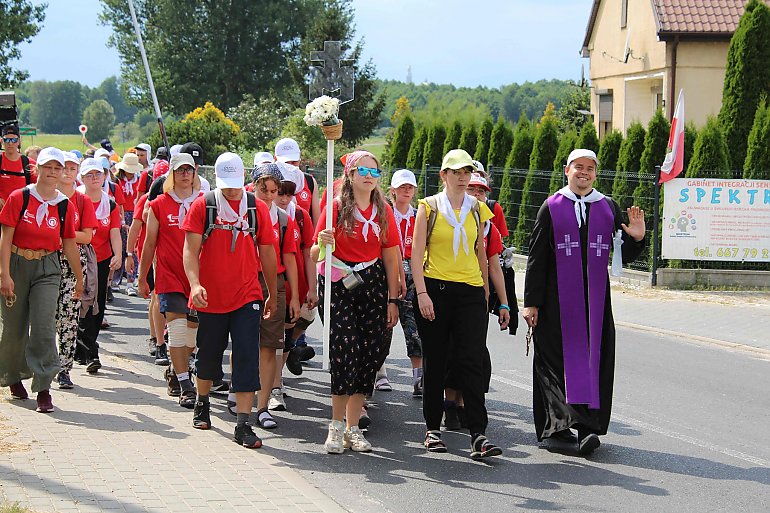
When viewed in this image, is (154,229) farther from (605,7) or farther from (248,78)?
(248,78)

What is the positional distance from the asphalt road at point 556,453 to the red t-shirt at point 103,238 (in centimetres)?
116

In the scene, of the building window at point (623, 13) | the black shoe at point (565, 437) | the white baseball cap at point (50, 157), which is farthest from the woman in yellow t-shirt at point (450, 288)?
the building window at point (623, 13)

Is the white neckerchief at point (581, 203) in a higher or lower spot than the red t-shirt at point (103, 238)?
higher

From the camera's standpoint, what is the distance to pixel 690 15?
102 ft

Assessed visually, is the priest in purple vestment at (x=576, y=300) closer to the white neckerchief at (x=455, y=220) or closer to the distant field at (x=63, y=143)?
the white neckerchief at (x=455, y=220)

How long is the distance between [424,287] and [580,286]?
3.68 ft

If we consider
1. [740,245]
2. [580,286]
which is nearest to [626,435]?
[580,286]

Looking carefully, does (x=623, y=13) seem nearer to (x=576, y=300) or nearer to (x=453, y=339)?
(x=576, y=300)

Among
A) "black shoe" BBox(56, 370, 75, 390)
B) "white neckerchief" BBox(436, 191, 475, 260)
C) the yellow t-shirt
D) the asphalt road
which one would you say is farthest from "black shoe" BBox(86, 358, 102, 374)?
"white neckerchief" BBox(436, 191, 475, 260)

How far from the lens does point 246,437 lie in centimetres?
782

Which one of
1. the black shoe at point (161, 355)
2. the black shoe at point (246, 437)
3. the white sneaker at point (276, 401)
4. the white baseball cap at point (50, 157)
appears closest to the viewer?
the black shoe at point (246, 437)

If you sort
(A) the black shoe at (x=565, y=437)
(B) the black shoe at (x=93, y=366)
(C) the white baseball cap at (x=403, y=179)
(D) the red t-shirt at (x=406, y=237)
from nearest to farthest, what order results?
1. (A) the black shoe at (x=565, y=437)
2. (C) the white baseball cap at (x=403, y=179)
3. (D) the red t-shirt at (x=406, y=237)
4. (B) the black shoe at (x=93, y=366)

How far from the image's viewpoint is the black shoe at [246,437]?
778 centimetres

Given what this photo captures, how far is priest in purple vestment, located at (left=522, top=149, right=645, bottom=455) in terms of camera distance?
7.93 meters
